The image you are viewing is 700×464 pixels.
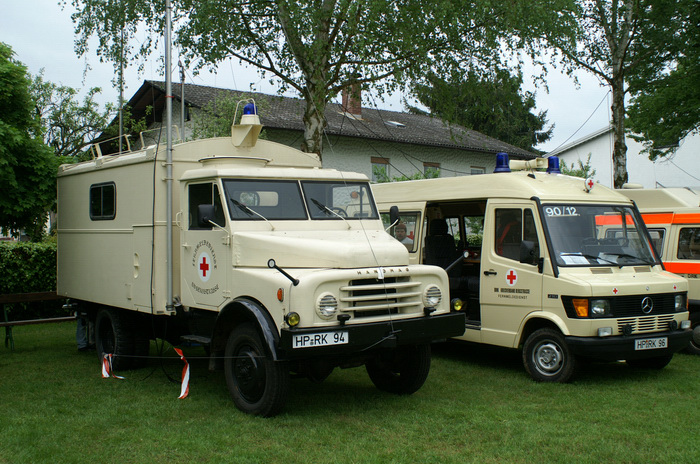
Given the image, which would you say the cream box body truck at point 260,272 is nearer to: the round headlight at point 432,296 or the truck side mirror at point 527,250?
the round headlight at point 432,296

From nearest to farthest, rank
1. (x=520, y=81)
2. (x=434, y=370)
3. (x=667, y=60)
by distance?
1. (x=434, y=370)
2. (x=520, y=81)
3. (x=667, y=60)

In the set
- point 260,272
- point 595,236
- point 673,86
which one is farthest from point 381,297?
point 673,86

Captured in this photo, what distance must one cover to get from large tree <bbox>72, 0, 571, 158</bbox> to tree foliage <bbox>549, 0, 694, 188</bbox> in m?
3.44

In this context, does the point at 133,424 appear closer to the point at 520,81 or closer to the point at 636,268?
the point at 636,268

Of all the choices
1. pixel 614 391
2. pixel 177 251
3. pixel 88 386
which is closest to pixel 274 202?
pixel 177 251

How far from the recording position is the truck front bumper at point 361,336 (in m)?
6.00

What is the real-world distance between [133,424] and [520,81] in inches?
517

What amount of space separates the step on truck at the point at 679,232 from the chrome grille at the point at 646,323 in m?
1.99

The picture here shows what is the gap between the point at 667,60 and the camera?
19969mm

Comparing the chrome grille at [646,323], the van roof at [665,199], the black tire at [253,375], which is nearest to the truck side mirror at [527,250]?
the chrome grille at [646,323]

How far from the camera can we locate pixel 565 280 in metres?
7.90

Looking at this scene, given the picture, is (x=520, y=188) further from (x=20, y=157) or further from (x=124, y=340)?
(x=20, y=157)

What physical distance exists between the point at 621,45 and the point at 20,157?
52.9 feet

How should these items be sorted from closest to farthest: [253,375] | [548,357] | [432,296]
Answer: [253,375]
[432,296]
[548,357]
